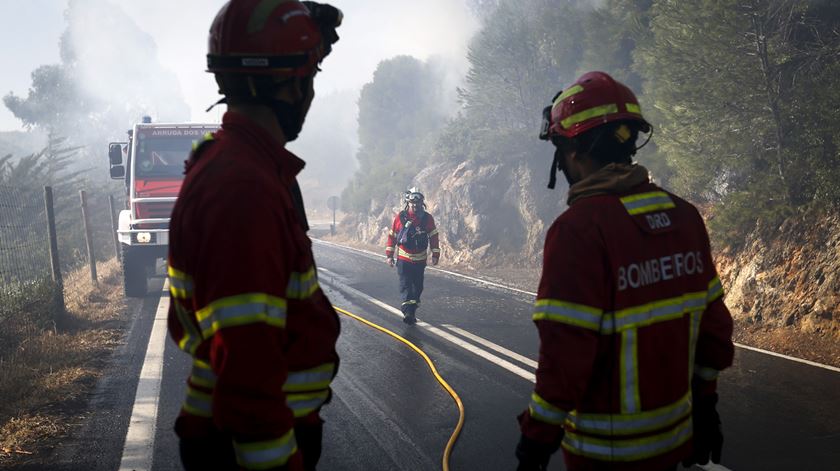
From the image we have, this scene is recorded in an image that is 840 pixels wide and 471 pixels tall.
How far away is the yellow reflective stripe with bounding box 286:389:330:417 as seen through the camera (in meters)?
1.93

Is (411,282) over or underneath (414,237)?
A: underneath

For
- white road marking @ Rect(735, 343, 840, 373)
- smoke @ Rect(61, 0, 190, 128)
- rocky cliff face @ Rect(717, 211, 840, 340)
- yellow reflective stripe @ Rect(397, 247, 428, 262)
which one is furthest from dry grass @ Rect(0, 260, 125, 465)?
smoke @ Rect(61, 0, 190, 128)

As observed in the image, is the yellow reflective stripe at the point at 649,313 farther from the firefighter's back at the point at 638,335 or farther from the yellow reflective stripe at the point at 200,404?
the yellow reflective stripe at the point at 200,404

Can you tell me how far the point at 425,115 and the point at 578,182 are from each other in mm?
38036

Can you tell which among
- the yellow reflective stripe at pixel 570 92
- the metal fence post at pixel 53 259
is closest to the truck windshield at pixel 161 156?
the metal fence post at pixel 53 259

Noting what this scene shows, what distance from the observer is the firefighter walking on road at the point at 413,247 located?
945cm

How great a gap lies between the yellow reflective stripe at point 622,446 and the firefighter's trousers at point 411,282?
7202 mm

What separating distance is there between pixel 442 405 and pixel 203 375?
4199 millimetres

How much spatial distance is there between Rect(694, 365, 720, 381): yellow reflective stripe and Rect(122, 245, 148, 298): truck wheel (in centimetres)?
1135

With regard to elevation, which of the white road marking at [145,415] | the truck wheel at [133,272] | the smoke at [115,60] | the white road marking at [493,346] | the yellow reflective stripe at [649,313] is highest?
the smoke at [115,60]

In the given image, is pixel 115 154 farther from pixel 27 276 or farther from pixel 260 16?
pixel 260 16

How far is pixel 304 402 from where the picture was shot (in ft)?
6.44

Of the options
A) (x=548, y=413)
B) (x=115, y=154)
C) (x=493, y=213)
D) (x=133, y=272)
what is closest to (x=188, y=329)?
(x=548, y=413)

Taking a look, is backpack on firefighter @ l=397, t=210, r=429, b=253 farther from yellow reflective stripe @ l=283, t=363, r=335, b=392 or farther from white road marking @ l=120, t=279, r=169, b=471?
yellow reflective stripe @ l=283, t=363, r=335, b=392
